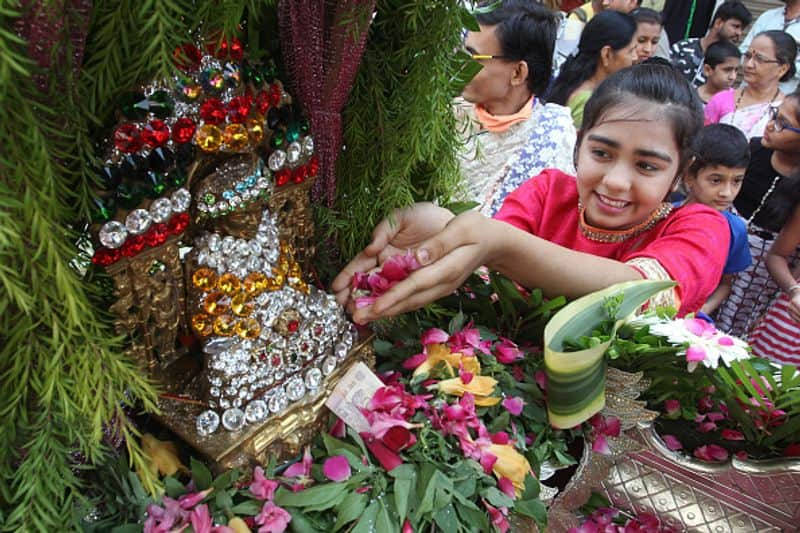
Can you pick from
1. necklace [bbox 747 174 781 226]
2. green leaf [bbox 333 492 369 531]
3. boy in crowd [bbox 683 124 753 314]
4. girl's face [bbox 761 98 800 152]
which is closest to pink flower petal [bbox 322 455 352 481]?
green leaf [bbox 333 492 369 531]

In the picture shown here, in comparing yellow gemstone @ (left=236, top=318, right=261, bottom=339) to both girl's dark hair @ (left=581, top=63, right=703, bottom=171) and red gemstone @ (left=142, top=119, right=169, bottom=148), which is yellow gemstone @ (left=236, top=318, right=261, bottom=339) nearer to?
red gemstone @ (left=142, top=119, right=169, bottom=148)

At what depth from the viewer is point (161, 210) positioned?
0.62 metres

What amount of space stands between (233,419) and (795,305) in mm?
1804

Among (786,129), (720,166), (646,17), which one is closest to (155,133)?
(720,166)

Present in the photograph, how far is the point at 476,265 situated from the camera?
35.6 inches

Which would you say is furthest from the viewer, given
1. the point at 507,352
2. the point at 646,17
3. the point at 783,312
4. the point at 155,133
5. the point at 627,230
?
the point at 646,17

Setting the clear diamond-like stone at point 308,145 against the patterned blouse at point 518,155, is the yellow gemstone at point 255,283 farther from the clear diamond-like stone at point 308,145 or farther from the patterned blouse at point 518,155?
the patterned blouse at point 518,155

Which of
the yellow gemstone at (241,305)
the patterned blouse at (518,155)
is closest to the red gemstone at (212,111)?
the yellow gemstone at (241,305)

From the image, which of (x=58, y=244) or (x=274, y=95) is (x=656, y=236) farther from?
(x=58, y=244)

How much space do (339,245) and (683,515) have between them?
73 centimetres

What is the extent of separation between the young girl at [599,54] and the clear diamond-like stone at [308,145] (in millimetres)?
2101

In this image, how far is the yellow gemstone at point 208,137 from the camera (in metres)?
0.64

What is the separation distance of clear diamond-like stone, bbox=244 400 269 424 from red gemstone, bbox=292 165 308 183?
11.2 inches

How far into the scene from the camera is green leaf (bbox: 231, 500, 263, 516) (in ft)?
2.20
